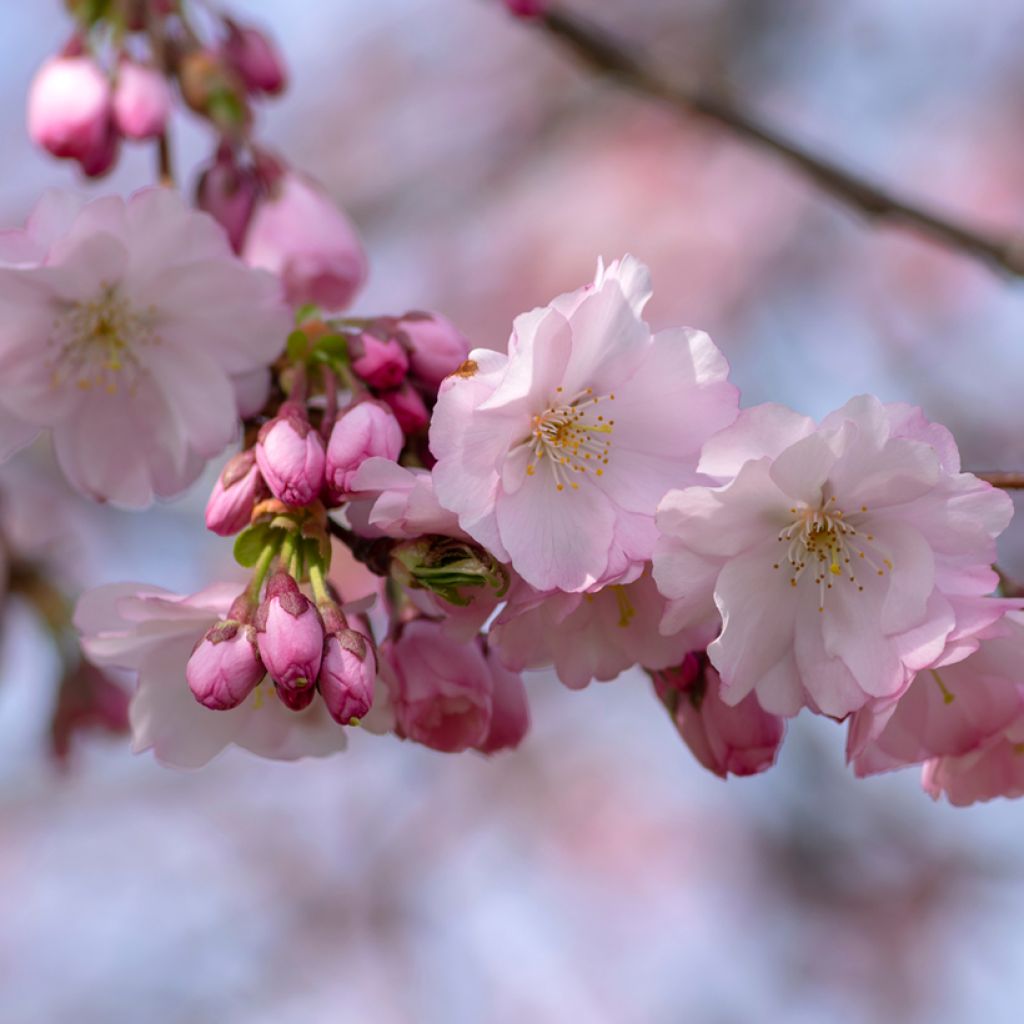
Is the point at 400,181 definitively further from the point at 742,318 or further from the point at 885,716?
the point at 885,716

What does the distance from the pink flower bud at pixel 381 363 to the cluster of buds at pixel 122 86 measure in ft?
2.13

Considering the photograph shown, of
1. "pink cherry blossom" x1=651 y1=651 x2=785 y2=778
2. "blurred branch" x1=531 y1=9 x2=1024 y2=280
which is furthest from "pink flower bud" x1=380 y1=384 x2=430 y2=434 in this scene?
"blurred branch" x1=531 y1=9 x2=1024 y2=280

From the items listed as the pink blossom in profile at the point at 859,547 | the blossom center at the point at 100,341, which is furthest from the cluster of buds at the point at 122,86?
the pink blossom in profile at the point at 859,547

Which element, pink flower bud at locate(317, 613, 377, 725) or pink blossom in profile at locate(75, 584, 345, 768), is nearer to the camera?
pink flower bud at locate(317, 613, 377, 725)

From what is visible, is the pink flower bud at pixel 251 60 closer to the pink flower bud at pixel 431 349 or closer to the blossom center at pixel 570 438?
the pink flower bud at pixel 431 349

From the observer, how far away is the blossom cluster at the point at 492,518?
1048 mm

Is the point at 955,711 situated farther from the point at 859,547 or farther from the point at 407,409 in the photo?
the point at 407,409

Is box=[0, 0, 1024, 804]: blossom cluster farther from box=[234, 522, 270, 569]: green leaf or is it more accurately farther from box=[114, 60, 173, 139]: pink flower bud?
box=[114, 60, 173, 139]: pink flower bud

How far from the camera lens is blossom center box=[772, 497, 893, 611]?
1.16 meters

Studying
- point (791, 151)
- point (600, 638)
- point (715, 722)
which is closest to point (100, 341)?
point (600, 638)

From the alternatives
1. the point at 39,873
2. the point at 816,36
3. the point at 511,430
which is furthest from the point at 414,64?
the point at 511,430

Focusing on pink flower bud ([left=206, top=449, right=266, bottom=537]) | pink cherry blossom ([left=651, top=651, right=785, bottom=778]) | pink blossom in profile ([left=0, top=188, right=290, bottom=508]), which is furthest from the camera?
pink blossom in profile ([left=0, top=188, right=290, bottom=508])

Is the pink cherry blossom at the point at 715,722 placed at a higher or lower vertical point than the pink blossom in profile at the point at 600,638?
lower

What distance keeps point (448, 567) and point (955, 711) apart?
21.9 inches
